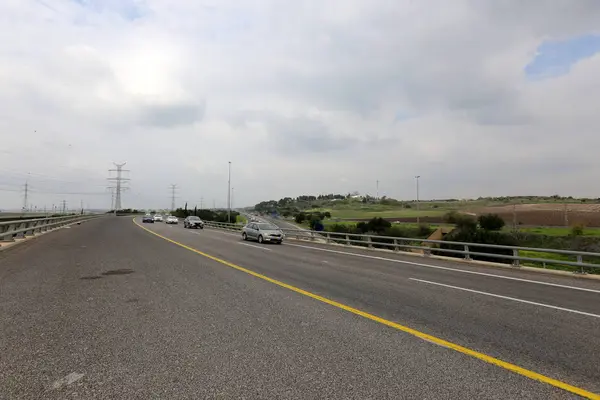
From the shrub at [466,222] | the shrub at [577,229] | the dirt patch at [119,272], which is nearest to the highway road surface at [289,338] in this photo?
the dirt patch at [119,272]

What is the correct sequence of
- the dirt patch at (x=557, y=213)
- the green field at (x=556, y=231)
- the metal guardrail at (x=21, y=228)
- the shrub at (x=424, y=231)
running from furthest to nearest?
the shrub at (x=424, y=231) → the dirt patch at (x=557, y=213) → the green field at (x=556, y=231) → the metal guardrail at (x=21, y=228)

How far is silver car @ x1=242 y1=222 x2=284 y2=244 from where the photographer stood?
26781 mm

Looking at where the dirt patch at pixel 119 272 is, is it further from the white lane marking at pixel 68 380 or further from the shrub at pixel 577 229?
the shrub at pixel 577 229

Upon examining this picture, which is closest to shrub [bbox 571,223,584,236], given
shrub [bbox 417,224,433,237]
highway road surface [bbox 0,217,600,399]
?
shrub [bbox 417,224,433,237]

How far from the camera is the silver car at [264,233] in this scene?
26.8m

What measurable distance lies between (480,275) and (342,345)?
976 cm

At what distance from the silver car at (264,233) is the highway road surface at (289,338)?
16.1 metres

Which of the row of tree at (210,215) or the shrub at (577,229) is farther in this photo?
the row of tree at (210,215)

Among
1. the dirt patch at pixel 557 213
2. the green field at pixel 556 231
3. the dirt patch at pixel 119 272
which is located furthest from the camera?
the dirt patch at pixel 557 213

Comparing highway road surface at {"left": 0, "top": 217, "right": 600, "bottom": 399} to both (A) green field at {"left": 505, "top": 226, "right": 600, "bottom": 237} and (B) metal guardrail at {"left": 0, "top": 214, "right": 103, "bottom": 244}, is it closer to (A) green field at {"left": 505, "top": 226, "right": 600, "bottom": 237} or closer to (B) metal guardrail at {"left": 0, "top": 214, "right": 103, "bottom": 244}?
(B) metal guardrail at {"left": 0, "top": 214, "right": 103, "bottom": 244}

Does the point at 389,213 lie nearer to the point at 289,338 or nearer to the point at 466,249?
the point at 466,249

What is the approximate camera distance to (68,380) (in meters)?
3.96

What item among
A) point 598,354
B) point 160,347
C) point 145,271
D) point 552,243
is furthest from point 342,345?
point 552,243

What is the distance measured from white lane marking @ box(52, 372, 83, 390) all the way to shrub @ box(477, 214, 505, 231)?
53462 millimetres
